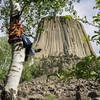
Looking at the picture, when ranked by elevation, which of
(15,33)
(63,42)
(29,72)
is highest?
(63,42)

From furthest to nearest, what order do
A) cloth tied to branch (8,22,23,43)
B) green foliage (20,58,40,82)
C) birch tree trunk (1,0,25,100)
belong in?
green foliage (20,58,40,82)
cloth tied to branch (8,22,23,43)
birch tree trunk (1,0,25,100)

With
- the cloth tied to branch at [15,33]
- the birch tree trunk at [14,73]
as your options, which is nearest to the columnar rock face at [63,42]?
the cloth tied to branch at [15,33]

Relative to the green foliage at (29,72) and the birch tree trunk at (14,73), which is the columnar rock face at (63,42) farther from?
the birch tree trunk at (14,73)

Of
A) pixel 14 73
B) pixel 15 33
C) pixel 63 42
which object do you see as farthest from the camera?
pixel 63 42

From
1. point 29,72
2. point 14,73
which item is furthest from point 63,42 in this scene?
point 14,73

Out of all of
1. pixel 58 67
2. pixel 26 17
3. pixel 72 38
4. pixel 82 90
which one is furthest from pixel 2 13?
pixel 72 38

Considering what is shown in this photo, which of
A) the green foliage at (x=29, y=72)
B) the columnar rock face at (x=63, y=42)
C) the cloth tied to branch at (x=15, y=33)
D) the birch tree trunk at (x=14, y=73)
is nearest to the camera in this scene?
the birch tree trunk at (x=14, y=73)

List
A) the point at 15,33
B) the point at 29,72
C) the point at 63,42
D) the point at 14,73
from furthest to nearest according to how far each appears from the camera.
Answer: the point at 63,42, the point at 29,72, the point at 15,33, the point at 14,73

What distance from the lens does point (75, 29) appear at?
49188 mm

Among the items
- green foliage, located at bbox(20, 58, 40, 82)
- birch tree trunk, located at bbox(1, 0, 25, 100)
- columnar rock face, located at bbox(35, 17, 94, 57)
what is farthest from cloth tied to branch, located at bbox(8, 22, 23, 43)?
columnar rock face, located at bbox(35, 17, 94, 57)

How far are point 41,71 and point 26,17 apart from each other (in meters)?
31.6

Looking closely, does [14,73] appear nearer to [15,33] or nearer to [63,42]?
[15,33]

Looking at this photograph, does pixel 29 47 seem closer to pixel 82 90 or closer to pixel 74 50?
pixel 82 90

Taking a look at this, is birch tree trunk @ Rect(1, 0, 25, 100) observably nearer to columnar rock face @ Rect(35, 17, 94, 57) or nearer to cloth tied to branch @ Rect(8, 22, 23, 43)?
cloth tied to branch @ Rect(8, 22, 23, 43)
